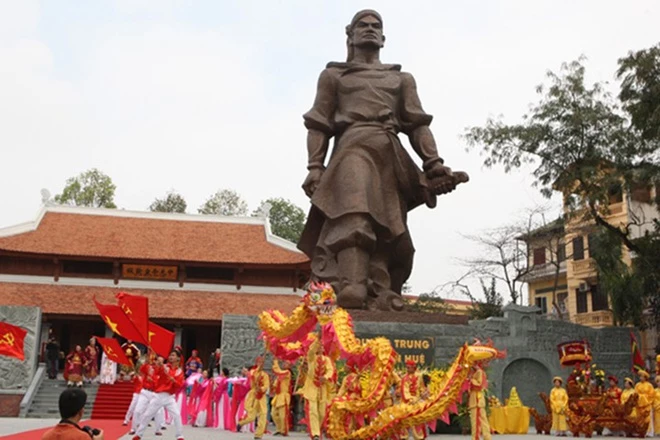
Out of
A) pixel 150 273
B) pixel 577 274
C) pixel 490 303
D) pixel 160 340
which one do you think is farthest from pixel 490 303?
pixel 160 340

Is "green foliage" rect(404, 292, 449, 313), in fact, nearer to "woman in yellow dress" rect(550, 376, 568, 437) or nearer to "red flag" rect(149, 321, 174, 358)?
"woman in yellow dress" rect(550, 376, 568, 437)

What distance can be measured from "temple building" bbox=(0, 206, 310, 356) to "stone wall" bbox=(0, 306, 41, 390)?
795cm

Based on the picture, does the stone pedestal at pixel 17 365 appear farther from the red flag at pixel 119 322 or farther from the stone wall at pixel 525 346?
the red flag at pixel 119 322

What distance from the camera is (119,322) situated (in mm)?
7328

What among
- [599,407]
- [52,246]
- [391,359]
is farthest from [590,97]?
[52,246]

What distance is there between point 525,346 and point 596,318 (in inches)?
620

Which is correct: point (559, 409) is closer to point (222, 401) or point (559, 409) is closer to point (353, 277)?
point (353, 277)

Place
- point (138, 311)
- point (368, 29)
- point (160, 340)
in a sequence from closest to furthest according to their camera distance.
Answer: point (138, 311) < point (160, 340) < point (368, 29)

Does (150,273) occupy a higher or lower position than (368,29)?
lower

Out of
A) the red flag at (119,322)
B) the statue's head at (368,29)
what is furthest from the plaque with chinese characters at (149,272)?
the red flag at (119,322)

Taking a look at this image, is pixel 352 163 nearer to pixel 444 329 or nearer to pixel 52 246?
pixel 444 329

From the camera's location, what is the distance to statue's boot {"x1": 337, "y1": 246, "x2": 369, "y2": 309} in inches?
373

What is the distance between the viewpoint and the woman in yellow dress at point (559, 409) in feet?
33.8

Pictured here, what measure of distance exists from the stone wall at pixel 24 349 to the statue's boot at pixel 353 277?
23.5ft
